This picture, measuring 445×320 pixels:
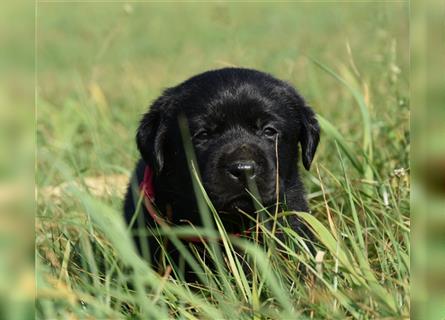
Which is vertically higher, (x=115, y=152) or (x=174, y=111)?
(x=174, y=111)

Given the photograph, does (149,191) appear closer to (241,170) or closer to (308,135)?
(241,170)

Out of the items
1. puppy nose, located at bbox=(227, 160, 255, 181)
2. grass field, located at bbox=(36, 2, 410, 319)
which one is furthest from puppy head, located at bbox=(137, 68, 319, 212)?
grass field, located at bbox=(36, 2, 410, 319)

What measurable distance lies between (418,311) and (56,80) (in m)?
8.28

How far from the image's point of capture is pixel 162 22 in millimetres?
11945

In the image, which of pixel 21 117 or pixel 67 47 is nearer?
pixel 21 117

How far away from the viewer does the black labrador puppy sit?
309 cm

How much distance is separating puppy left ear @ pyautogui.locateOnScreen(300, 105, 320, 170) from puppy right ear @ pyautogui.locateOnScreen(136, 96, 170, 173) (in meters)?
0.64

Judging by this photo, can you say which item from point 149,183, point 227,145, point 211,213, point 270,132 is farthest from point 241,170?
point 149,183

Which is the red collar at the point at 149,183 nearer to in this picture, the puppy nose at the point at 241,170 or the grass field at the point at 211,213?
the grass field at the point at 211,213

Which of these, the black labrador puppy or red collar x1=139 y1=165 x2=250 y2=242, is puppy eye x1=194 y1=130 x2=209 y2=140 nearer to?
the black labrador puppy

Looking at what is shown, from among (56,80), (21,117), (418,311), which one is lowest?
(56,80)

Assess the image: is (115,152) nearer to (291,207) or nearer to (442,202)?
(291,207)

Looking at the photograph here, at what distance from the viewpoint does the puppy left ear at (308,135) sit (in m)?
3.54

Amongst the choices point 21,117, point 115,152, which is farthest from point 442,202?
point 115,152
